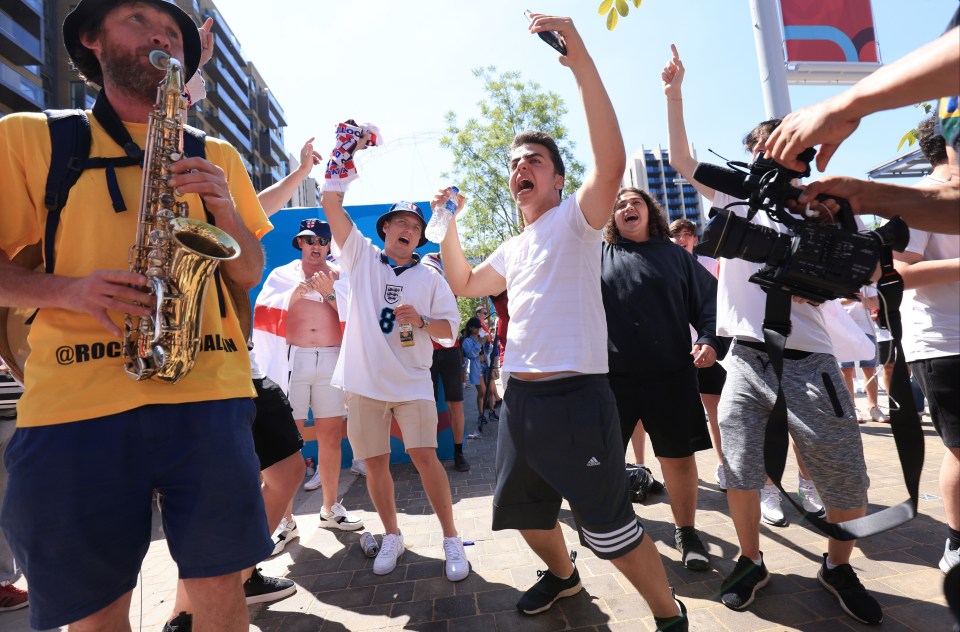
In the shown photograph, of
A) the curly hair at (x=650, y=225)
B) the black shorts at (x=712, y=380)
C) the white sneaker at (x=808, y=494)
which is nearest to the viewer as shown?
the curly hair at (x=650, y=225)

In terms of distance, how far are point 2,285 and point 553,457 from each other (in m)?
2.02

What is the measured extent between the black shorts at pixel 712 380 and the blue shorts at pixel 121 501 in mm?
3836

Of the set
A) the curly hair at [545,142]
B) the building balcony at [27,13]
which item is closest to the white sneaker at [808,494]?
the curly hair at [545,142]

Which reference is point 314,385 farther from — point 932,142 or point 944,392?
point 932,142

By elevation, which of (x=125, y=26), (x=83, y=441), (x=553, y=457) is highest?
(x=125, y=26)

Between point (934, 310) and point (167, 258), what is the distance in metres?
3.39

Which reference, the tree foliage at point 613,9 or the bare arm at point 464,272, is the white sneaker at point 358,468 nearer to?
the bare arm at point 464,272

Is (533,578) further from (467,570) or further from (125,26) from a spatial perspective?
(125,26)

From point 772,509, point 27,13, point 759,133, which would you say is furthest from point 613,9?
point 27,13

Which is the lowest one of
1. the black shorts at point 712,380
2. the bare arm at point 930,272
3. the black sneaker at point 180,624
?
the black sneaker at point 180,624

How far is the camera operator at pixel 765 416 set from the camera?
2377 millimetres

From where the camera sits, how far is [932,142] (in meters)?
2.55

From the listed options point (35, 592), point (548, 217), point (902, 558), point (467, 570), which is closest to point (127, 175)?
point (35, 592)

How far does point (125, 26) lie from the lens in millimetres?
1765
